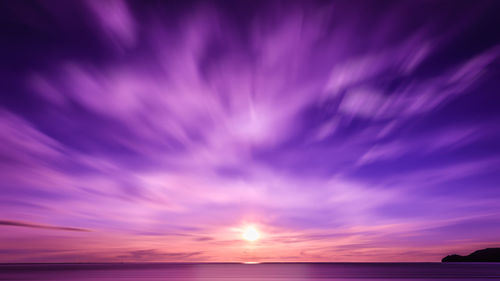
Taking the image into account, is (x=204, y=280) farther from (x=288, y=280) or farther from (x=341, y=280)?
(x=341, y=280)

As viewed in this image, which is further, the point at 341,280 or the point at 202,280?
the point at 341,280

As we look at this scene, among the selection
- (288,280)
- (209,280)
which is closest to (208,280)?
(209,280)

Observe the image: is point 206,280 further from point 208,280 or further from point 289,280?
point 289,280

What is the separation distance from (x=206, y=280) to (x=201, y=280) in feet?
3.97

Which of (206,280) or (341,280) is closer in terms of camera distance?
(206,280)

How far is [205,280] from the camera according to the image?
76625mm

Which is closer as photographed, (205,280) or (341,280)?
(205,280)

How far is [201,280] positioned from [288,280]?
21857 mm

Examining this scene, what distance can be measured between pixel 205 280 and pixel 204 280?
0.24m

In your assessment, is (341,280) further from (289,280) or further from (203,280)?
(203,280)

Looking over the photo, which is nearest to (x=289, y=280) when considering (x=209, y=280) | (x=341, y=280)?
(x=341, y=280)

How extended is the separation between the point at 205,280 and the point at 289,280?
21086mm

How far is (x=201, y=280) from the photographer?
251 ft

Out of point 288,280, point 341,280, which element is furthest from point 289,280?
point 341,280
